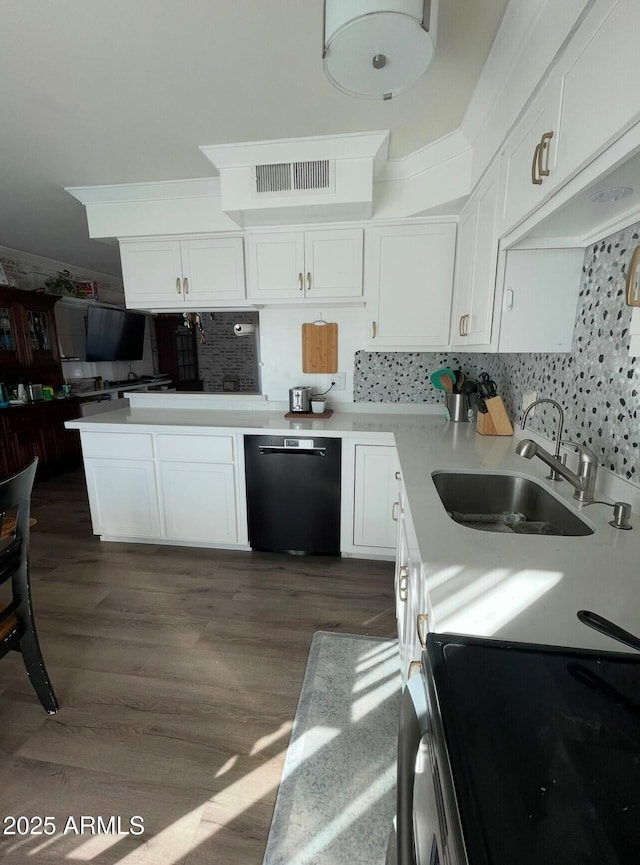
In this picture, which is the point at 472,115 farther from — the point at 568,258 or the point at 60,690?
the point at 60,690

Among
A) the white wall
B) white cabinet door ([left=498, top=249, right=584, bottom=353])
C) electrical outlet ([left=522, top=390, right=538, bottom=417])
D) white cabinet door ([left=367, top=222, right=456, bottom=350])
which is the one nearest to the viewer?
white cabinet door ([left=498, top=249, right=584, bottom=353])

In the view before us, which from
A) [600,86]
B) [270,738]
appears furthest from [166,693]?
[600,86]

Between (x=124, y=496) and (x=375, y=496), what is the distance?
5.77 feet

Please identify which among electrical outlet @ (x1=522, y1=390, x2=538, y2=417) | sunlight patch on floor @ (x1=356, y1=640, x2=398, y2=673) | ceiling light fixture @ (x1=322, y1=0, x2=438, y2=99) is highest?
ceiling light fixture @ (x1=322, y1=0, x2=438, y2=99)

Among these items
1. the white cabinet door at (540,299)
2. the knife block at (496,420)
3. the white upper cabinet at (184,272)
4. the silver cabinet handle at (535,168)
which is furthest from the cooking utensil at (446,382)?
the silver cabinet handle at (535,168)

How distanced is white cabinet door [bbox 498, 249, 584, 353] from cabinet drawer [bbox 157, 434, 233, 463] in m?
1.70

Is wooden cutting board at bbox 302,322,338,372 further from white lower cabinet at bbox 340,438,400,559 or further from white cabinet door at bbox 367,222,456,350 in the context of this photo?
white lower cabinet at bbox 340,438,400,559

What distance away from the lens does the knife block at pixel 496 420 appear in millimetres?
2088

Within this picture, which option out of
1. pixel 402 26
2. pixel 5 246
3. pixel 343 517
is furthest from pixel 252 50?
pixel 5 246

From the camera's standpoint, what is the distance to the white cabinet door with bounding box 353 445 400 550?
7.61 feet

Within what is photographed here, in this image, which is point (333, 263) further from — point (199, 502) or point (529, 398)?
point (199, 502)

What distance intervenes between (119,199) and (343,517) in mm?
2613

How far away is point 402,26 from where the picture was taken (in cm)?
98

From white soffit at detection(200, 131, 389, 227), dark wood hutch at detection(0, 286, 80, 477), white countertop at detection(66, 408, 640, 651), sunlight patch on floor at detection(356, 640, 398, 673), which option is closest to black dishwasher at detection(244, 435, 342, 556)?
sunlight patch on floor at detection(356, 640, 398, 673)
